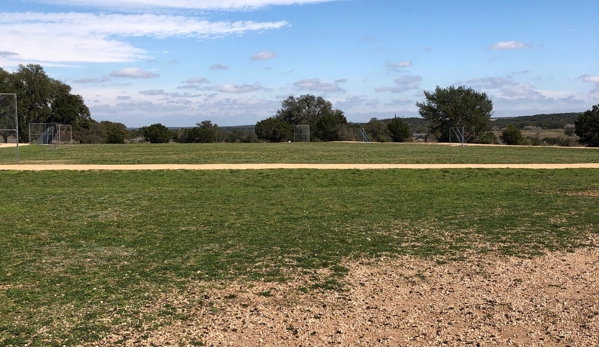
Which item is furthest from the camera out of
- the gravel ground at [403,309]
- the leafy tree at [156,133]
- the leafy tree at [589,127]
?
the leafy tree at [156,133]

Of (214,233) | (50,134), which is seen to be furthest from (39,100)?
(214,233)

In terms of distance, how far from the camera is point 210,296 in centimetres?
516

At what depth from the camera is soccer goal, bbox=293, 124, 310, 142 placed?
193 feet

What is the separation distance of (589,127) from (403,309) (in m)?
43.4

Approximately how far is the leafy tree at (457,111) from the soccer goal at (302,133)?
13752mm

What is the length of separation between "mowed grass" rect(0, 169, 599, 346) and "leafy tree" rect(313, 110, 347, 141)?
46.5m

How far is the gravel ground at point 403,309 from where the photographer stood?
4168 millimetres

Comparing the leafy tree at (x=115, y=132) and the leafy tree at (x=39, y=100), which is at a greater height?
the leafy tree at (x=39, y=100)

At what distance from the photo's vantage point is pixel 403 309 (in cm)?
482

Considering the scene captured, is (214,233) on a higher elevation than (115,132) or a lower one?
lower

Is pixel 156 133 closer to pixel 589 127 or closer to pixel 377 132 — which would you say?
pixel 377 132

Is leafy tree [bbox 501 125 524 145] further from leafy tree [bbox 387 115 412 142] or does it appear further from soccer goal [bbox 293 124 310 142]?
soccer goal [bbox 293 124 310 142]

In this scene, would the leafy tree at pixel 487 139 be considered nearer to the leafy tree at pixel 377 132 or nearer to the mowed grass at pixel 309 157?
the leafy tree at pixel 377 132

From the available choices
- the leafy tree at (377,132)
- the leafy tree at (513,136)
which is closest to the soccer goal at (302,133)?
the leafy tree at (377,132)
